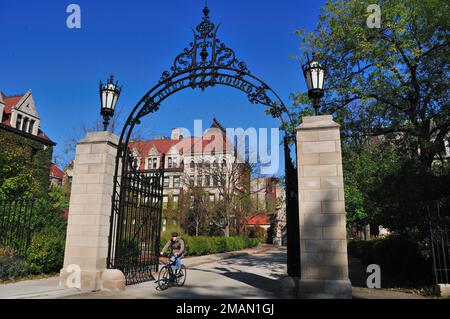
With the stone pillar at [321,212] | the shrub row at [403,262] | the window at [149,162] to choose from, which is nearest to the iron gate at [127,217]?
the stone pillar at [321,212]

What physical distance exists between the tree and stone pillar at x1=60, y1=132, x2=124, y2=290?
8.10 m

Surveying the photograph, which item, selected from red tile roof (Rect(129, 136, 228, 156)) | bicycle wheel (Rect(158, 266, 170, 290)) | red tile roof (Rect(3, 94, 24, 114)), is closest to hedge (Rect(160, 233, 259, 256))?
bicycle wheel (Rect(158, 266, 170, 290))

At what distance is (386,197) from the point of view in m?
11.1

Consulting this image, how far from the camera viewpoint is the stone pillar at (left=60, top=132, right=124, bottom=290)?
29.0ft

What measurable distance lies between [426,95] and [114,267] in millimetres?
12582

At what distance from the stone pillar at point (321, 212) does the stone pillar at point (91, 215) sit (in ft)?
16.1

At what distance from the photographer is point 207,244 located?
28.7 meters

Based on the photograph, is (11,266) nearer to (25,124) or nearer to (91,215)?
(91,215)

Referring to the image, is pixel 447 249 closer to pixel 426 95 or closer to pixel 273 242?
pixel 426 95

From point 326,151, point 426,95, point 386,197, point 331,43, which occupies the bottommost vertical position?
point 386,197

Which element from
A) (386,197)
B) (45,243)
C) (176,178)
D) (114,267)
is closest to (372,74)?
(386,197)

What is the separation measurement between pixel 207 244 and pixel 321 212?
72.5ft

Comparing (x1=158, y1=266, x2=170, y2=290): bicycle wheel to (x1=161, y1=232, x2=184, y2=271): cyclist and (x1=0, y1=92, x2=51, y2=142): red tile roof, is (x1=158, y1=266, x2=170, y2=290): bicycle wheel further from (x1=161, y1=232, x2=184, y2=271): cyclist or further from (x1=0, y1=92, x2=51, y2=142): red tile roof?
(x1=0, y1=92, x2=51, y2=142): red tile roof
